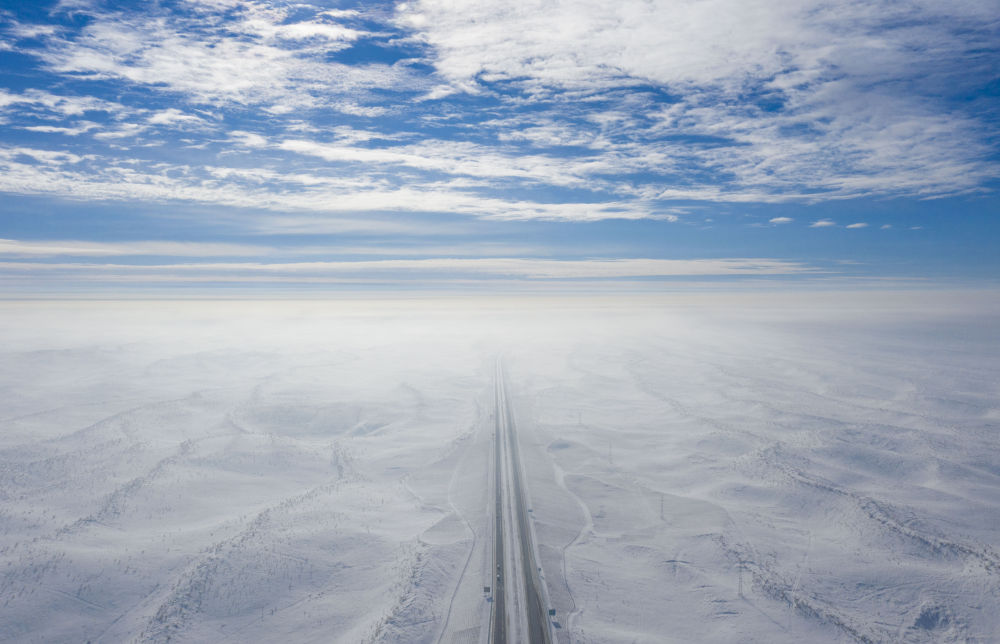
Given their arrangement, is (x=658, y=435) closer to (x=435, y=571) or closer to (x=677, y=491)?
(x=677, y=491)

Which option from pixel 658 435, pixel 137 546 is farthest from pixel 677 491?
pixel 137 546

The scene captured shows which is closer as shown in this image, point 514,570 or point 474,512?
point 514,570

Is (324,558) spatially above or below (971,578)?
below

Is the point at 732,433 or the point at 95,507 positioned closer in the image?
the point at 95,507
